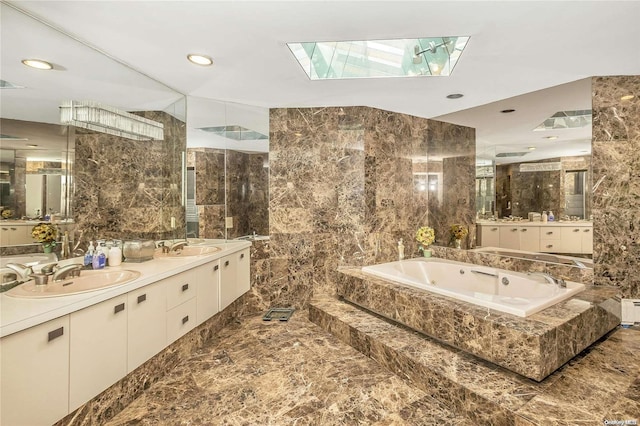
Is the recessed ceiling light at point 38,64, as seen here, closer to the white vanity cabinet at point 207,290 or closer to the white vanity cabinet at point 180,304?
the white vanity cabinet at point 180,304

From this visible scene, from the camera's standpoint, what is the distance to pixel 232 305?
341cm

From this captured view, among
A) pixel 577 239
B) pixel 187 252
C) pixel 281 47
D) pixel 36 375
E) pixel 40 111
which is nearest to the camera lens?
pixel 36 375

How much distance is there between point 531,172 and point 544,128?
0.44 meters

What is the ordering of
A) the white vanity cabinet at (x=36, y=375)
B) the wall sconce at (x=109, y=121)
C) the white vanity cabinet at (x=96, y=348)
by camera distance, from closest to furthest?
1. the white vanity cabinet at (x=36, y=375)
2. the white vanity cabinet at (x=96, y=348)
3. the wall sconce at (x=109, y=121)

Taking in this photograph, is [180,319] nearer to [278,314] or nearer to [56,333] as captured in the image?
[56,333]

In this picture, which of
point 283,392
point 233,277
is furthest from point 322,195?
point 283,392

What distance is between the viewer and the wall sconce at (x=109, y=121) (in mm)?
2010

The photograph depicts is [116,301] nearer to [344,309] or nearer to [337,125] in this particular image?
[344,309]

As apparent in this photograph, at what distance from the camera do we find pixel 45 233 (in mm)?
1861

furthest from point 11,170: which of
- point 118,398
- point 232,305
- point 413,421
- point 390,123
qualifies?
point 390,123

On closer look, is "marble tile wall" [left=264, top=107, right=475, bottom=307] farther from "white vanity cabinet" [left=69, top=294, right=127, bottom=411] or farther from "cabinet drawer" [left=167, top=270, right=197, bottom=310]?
"white vanity cabinet" [left=69, top=294, right=127, bottom=411]

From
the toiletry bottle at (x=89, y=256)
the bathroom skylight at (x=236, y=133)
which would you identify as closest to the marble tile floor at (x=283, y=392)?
the toiletry bottle at (x=89, y=256)

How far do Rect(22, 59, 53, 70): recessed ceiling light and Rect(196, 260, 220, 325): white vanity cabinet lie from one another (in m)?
1.67

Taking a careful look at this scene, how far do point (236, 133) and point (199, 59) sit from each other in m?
1.18
